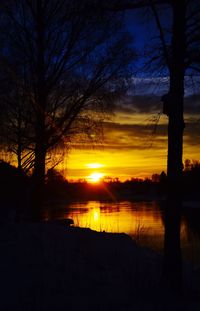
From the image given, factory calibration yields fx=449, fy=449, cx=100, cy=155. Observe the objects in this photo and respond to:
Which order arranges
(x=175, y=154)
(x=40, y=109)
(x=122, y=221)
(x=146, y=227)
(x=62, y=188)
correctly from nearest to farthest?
(x=175, y=154) < (x=40, y=109) < (x=146, y=227) < (x=122, y=221) < (x=62, y=188)

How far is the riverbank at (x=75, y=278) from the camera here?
5.60 metres

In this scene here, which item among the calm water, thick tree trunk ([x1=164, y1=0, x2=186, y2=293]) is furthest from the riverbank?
the calm water

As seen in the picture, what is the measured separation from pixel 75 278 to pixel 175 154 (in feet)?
7.99

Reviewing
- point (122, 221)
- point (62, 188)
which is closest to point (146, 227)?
point (122, 221)

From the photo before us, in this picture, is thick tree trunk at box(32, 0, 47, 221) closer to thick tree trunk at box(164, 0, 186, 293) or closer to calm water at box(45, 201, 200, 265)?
calm water at box(45, 201, 200, 265)

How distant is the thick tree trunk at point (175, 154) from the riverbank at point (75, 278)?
0.39 m

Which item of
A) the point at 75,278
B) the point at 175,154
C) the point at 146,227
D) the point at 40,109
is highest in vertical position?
the point at 40,109

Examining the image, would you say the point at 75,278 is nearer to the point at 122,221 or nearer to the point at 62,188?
the point at 122,221

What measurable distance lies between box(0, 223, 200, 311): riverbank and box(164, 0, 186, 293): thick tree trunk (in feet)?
1.29

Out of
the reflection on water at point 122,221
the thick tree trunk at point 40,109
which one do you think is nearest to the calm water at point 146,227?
the reflection on water at point 122,221

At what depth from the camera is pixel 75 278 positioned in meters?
6.83

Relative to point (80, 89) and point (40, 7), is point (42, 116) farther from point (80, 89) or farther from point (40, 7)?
point (40, 7)

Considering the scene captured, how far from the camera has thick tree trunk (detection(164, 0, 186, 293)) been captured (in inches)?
267

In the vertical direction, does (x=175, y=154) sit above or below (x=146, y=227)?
above
